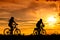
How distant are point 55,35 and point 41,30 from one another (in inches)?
79.4

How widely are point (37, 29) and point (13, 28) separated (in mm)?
2380

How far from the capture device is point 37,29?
146000 mm

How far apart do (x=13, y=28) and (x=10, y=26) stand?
1.16 feet

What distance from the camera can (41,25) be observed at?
14550 cm

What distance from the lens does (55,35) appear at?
474 feet

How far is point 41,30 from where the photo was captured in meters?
146
